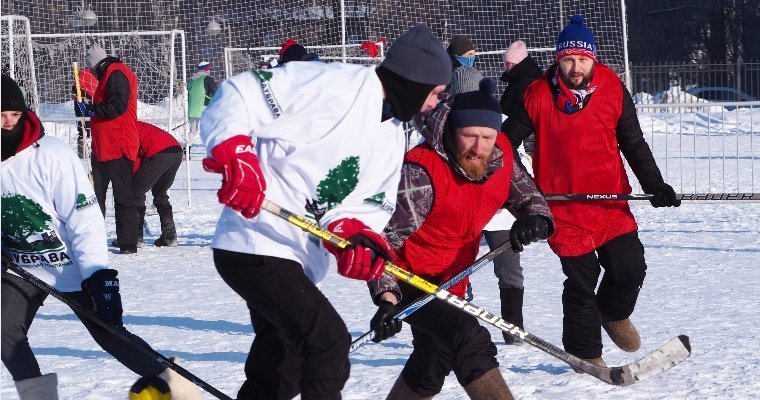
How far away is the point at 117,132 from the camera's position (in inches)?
360

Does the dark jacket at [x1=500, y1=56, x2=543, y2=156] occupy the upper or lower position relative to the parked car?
upper

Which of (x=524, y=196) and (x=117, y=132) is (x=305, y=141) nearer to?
(x=524, y=196)

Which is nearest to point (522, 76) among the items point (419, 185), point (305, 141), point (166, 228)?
point (419, 185)

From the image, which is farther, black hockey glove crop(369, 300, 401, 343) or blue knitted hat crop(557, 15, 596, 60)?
blue knitted hat crop(557, 15, 596, 60)

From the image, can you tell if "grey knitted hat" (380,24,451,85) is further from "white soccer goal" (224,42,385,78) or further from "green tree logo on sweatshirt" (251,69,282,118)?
"white soccer goal" (224,42,385,78)

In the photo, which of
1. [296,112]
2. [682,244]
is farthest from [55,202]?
[682,244]

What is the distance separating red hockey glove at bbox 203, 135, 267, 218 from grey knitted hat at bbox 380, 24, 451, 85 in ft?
1.72

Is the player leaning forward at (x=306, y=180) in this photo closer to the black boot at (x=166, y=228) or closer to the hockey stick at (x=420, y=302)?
the hockey stick at (x=420, y=302)

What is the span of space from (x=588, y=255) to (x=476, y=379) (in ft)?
Result: 4.51

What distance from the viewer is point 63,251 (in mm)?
3971

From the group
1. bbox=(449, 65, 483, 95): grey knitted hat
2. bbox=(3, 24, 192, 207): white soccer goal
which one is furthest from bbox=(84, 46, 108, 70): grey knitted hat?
bbox=(3, 24, 192, 207): white soccer goal

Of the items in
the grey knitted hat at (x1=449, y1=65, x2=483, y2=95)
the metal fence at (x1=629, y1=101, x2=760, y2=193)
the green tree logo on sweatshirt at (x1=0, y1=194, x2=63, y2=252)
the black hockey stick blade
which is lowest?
the black hockey stick blade

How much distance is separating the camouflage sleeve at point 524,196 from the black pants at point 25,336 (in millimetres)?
1362

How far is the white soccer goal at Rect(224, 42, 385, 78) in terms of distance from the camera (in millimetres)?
17031
